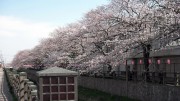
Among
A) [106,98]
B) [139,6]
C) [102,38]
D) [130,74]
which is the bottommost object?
[106,98]

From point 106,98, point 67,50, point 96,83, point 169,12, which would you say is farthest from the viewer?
point 67,50

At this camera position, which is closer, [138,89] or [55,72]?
[55,72]

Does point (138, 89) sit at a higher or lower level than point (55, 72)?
lower

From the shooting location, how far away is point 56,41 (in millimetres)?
54250

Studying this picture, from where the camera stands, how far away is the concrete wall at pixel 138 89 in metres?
20.6

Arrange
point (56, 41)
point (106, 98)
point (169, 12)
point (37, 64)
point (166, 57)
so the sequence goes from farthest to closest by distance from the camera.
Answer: point (37, 64)
point (56, 41)
point (166, 57)
point (106, 98)
point (169, 12)

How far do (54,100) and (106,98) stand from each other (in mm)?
20704

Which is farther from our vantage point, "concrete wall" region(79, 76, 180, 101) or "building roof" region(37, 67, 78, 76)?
"concrete wall" region(79, 76, 180, 101)

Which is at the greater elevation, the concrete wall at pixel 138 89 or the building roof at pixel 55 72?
the building roof at pixel 55 72

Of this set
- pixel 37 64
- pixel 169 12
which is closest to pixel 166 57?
pixel 169 12

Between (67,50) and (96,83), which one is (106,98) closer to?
(96,83)

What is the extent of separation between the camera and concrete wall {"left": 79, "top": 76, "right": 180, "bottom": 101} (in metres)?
20.6

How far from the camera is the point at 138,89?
2548 centimetres

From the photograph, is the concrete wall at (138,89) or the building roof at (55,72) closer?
the building roof at (55,72)
